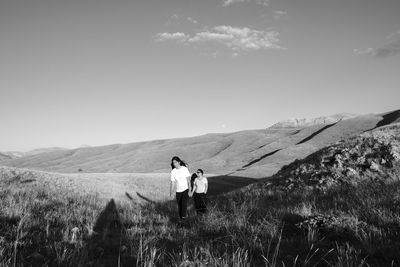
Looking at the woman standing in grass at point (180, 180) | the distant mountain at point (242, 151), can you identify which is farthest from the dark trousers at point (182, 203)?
the distant mountain at point (242, 151)

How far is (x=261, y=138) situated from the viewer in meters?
129

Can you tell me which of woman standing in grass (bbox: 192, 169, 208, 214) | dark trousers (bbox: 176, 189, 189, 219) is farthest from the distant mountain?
dark trousers (bbox: 176, 189, 189, 219)

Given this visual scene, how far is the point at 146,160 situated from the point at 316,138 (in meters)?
62.2

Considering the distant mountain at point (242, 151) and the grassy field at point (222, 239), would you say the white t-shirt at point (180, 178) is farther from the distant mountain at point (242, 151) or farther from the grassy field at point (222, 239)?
the distant mountain at point (242, 151)

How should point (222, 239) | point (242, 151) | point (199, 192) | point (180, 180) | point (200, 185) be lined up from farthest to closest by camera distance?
point (242, 151) < point (200, 185) < point (199, 192) < point (180, 180) < point (222, 239)

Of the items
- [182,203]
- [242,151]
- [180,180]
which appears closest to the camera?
[182,203]

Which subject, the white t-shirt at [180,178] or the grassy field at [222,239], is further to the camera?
the white t-shirt at [180,178]

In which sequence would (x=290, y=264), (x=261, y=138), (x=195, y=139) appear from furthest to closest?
(x=195, y=139), (x=261, y=138), (x=290, y=264)

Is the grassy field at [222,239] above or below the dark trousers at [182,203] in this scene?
above

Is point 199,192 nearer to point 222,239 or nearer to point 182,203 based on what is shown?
point 182,203

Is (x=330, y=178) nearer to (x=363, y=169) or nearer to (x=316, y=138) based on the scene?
(x=363, y=169)

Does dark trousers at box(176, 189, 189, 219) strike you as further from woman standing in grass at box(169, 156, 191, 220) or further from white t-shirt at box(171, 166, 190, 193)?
white t-shirt at box(171, 166, 190, 193)

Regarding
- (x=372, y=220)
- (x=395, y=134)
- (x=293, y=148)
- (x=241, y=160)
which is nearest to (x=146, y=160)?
(x=241, y=160)

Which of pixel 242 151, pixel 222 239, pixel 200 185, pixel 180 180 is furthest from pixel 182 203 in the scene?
pixel 242 151
